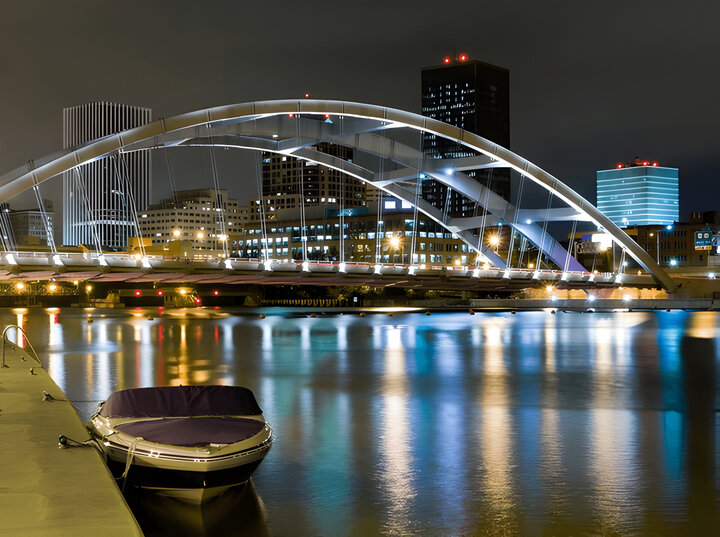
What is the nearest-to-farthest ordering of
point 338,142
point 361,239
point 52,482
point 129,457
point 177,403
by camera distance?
point 52,482
point 129,457
point 177,403
point 338,142
point 361,239

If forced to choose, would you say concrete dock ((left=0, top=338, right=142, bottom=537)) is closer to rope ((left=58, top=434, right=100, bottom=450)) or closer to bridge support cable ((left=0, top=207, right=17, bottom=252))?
rope ((left=58, top=434, right=100, bottom=450))

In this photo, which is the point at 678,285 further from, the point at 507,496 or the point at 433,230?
the point at 507,496

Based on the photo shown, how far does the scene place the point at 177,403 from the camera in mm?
14555

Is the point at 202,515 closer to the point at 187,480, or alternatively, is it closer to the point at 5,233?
the point at 187,480

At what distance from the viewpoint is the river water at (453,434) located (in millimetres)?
12438

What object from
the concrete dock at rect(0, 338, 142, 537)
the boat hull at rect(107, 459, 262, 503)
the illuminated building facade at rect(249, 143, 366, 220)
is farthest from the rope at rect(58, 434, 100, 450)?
the illuminated building facade at rect(249, 143, 366, 220)

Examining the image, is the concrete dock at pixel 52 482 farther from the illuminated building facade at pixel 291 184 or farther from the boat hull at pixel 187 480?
the illuminated building facade at pixel 291 184

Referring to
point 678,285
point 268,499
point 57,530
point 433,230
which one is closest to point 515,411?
point 268,499

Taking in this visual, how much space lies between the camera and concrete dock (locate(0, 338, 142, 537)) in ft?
29.6

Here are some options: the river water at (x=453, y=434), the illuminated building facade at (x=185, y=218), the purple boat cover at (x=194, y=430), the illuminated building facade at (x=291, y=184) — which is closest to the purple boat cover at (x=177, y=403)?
the purple boat cover at (x=194, y=430)

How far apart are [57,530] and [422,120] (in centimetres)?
6964

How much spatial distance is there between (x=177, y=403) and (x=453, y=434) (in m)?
6.93

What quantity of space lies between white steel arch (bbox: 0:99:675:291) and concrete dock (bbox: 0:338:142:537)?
174ft

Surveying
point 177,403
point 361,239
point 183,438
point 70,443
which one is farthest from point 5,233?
point 183,438
